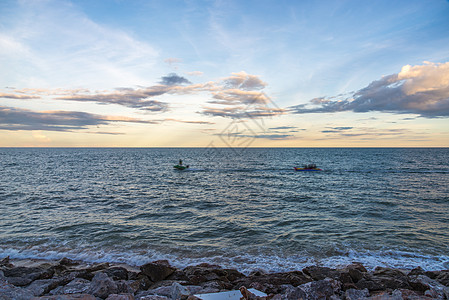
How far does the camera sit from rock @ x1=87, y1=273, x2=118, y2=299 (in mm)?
6832

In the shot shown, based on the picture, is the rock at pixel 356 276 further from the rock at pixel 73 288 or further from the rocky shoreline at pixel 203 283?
the rock at pixel 73 288

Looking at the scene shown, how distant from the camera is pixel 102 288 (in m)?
6.95

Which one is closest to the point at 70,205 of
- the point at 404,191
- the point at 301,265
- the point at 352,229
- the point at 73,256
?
the point at 73,256

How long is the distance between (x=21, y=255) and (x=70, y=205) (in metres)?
10.5

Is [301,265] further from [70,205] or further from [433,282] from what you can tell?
[70,205]

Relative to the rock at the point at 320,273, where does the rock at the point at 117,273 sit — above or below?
above

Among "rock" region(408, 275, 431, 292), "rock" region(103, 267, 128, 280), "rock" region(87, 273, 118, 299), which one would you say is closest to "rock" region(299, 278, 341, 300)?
"rock" region(408, 275, 431, 292)

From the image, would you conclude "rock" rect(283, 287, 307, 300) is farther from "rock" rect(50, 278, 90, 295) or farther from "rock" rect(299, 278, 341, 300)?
"rock" rect(50, 278, 90, 295)

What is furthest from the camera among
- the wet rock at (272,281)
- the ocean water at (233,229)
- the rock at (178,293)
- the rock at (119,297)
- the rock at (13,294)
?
the ocean water at (233,229)

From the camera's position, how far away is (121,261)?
1078cm

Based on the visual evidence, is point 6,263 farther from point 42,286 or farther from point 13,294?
point 13,294

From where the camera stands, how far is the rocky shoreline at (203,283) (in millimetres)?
6668

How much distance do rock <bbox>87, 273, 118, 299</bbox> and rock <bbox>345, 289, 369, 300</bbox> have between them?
634 cm

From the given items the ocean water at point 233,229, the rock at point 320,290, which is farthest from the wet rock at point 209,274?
the rock at point 320,290
